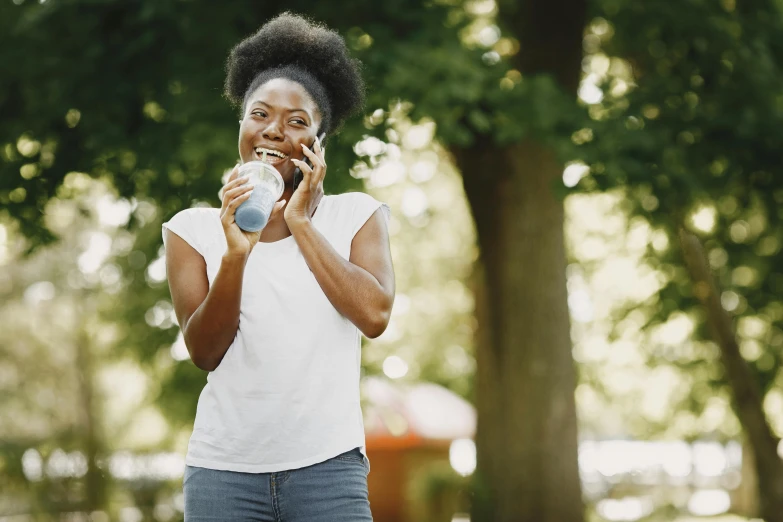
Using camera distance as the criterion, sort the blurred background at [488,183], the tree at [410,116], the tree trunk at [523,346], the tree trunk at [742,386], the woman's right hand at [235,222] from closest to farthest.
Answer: the woman's right hand at [235,222], the tree at [410,116], the blurred background at [488,183], the tree trunk at [523,346], the tree trunk at [742,386]

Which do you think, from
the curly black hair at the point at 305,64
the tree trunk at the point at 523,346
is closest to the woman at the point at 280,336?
the curly black hair at the point at 305,64

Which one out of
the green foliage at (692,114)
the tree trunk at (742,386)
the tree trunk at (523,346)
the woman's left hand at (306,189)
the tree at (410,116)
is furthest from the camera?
the tree trunk at (742,386)

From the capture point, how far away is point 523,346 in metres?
9.52

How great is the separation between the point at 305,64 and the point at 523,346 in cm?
713

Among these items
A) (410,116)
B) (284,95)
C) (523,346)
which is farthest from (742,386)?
(284,95)

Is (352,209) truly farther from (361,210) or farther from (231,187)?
(231,187)

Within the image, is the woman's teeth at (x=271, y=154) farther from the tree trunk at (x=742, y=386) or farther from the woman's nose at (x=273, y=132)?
the tree trunk at (x=742, y=386)

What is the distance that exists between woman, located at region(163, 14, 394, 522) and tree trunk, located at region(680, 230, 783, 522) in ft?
29.6

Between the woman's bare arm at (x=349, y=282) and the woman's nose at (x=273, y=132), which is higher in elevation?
the woman's nose at (x=273, y=132)

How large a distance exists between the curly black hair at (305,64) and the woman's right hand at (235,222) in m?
0.47

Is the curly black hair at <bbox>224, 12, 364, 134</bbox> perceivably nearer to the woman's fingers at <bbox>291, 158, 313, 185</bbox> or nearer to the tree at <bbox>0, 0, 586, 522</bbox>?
the woman's fingers at <bbox>291, 158, 313, 185</bbox>

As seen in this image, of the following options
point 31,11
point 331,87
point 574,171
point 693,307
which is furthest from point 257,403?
point 693,307

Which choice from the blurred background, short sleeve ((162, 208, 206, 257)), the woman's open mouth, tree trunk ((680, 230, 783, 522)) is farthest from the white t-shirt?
tree trunk ((680, 230, 783, 522))

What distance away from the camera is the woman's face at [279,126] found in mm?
2389
